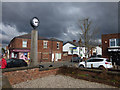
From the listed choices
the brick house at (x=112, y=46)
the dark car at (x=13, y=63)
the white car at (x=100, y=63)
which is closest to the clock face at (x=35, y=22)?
the dark car at (x=13, y=63)

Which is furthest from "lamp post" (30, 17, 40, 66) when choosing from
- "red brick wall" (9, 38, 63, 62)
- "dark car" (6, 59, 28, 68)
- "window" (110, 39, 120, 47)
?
"red brick wall" (9, 38, 63, 62)

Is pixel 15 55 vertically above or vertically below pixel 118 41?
below

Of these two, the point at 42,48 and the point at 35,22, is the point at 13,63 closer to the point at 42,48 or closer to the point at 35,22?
the point at 35,22

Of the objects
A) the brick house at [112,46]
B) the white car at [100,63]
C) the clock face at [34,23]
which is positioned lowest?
the white car at [100,63]

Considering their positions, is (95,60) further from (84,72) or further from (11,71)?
(11,71)

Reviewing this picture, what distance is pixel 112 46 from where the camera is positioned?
20.8 m

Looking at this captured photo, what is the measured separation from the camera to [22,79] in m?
6.63

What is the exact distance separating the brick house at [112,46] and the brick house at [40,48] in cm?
1326

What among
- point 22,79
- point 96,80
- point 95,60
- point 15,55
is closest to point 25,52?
point 15,55

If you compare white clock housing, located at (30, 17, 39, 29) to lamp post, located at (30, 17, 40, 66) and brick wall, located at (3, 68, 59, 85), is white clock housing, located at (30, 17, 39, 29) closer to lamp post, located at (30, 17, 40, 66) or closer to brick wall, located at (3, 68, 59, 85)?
lamp post, located at (30, 17, 40, 66)

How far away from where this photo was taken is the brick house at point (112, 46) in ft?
65.5

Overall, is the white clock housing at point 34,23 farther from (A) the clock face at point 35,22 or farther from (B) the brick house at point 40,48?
(B) the brick house at point 40,48

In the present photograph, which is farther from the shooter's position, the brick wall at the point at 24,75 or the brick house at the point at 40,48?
the brick house at the point at 40,48

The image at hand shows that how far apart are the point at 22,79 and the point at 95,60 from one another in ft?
31.6
